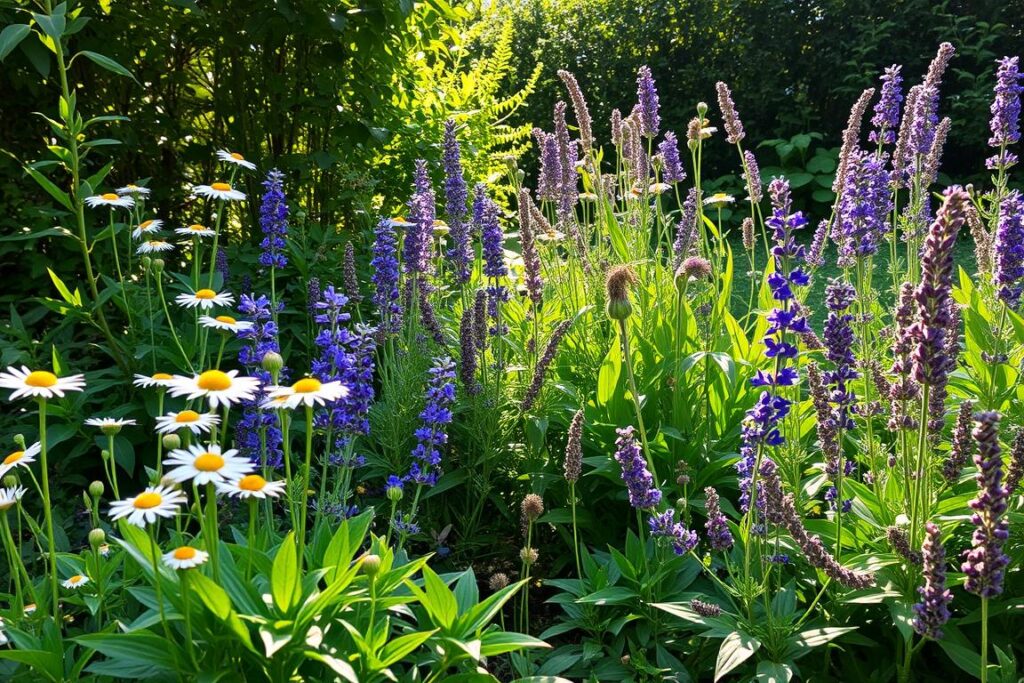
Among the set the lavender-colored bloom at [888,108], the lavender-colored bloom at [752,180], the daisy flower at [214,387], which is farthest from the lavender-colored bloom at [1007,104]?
the daisy flower at [214,387]

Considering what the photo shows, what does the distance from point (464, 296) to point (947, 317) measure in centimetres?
191

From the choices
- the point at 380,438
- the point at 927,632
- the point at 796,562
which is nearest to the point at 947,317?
the point at 927,632

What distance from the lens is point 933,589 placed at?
1624 mm

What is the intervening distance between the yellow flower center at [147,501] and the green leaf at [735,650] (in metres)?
1.28

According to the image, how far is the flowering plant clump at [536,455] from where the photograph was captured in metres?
1.69

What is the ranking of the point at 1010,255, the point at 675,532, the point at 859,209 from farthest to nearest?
the point at 1010,255 < the point at 859,209 < the point at 675,532

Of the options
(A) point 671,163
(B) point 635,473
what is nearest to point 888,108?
Result: (A) point 671,163

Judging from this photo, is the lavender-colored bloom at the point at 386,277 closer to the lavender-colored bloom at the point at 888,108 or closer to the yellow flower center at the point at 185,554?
the yellow flower center at the point at 185,554

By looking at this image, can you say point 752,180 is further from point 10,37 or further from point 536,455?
point 10,37

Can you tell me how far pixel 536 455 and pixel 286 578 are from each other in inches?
54.1

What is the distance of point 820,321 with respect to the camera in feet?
19.0

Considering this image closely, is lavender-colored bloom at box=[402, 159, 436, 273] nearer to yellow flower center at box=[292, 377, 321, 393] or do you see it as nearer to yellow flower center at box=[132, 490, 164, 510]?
yellow flower center at box=[292, 377, 321, 393]

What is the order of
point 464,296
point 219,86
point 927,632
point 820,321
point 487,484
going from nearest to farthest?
point 927,632, point 487,484, point 464,296, point 219,86, point 820,321

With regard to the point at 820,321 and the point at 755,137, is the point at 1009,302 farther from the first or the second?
the point at 755,137
